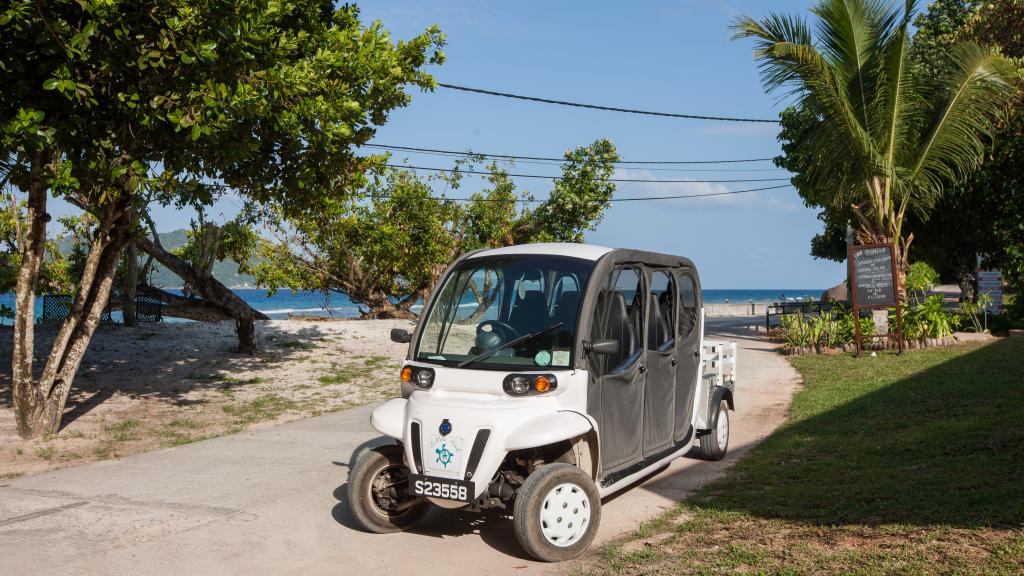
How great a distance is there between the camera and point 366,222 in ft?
82.2

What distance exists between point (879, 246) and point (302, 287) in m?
17.5

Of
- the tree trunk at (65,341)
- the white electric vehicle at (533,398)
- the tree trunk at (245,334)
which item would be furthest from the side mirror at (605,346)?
the tree trunk at (245,334)

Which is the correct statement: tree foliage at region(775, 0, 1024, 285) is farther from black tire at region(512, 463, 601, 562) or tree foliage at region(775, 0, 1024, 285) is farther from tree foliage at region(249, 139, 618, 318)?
black tire at region(512, 463, 601, 562)

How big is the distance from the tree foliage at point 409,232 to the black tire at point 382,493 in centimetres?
1885

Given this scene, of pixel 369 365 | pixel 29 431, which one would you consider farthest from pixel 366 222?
pixel 29 431

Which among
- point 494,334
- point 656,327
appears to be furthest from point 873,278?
point 494,334

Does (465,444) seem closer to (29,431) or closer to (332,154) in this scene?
(29,431)

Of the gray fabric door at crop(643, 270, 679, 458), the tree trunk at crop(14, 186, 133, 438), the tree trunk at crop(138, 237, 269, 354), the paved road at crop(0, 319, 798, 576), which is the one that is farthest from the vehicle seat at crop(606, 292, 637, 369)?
the tree trunk at crop(138, 237, 269, 354)

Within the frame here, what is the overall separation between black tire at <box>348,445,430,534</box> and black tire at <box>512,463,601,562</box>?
0.92 metres

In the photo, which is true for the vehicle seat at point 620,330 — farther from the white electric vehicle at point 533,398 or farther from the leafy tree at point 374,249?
the leafy tree at point 374,249

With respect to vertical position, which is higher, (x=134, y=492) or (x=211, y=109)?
(x=211, y=109)

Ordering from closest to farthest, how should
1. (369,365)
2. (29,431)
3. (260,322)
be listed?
(29,431)
(369,365)
(260,322)

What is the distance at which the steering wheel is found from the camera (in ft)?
19.3

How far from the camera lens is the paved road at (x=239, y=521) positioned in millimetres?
5367
